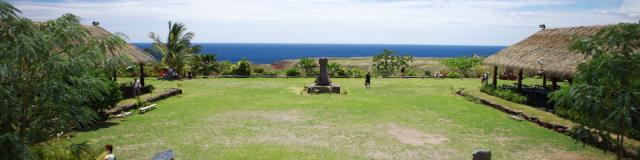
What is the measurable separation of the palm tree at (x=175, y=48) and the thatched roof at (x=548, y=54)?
20.3 m

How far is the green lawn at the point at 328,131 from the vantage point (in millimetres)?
11625

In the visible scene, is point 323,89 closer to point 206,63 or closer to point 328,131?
point 328,131

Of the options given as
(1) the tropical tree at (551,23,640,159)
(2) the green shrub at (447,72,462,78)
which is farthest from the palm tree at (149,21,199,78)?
(1) the tropical tree at (551,23,640,159)

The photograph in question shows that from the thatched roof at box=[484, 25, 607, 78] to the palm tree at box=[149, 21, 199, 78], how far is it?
2028 centimetres

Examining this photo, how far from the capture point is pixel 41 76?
6898 millimetres

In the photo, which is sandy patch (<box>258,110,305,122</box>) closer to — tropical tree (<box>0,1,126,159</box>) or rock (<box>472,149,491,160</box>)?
rock (<box>472,149,491,160</box>)

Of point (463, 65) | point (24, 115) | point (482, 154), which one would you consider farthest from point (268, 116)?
point (463, 65)

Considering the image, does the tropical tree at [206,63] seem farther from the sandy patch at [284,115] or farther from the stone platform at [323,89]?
the sandy patch at [284,115]

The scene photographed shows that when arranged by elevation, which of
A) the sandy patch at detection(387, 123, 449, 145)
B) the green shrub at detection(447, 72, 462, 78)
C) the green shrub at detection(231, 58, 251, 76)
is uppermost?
the green shrub at detection(231, 58, 251, 76)

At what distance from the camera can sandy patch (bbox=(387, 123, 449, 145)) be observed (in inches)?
511

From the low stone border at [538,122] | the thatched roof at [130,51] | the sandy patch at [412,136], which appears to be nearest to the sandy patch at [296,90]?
the thatched roof at [130,51]

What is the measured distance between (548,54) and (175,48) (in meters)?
23.8

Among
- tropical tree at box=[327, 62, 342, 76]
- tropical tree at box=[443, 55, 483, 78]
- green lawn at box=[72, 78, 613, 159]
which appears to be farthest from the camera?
tropical tree at box=[443, 55, 483, 78]

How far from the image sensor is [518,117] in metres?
16.7
